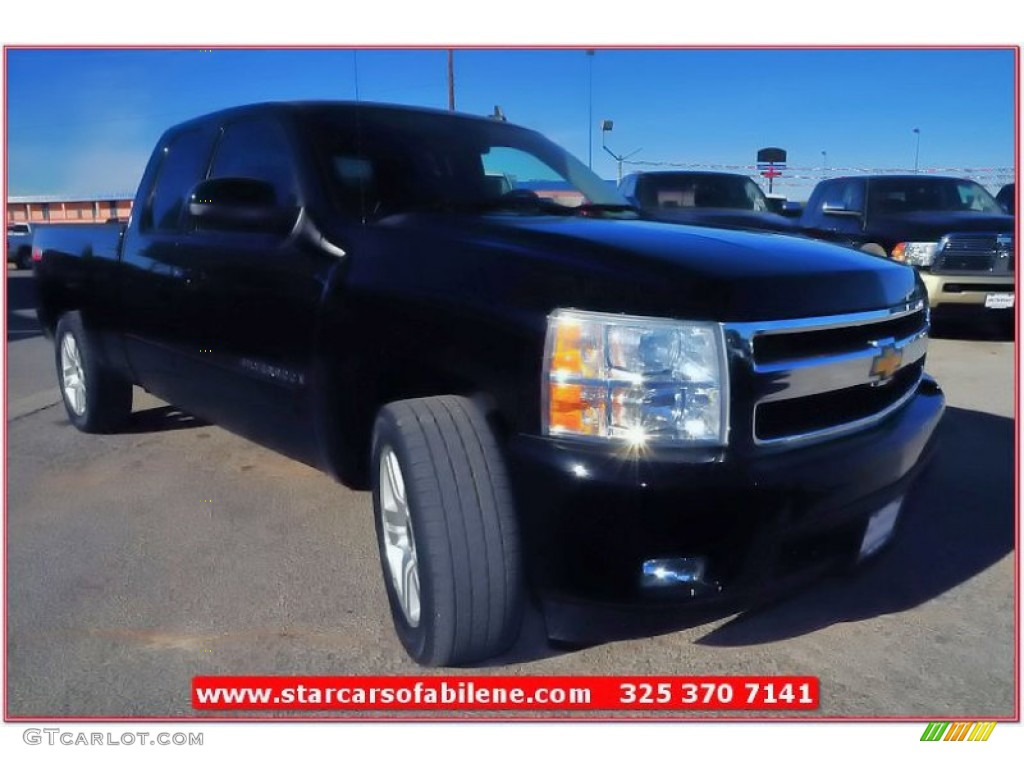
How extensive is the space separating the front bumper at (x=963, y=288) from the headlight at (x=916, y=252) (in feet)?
0.32

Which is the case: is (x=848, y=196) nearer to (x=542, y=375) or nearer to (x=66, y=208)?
(x=542, y=375)

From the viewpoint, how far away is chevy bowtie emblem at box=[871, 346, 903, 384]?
2098mm

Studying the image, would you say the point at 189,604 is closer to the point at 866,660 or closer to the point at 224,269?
the point at 224,269

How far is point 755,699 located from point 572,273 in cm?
111

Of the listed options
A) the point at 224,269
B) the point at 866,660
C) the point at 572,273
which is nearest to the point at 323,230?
the point at 224,269

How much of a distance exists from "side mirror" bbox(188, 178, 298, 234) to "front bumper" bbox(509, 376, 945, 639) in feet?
3.80

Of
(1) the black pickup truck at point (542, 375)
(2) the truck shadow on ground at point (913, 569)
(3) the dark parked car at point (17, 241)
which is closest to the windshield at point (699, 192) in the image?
(1) the black pickup truck at point (542, 375)

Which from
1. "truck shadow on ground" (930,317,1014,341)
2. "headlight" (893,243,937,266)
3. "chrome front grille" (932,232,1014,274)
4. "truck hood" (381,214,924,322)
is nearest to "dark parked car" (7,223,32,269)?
"truck hood" (381,214,924,322)

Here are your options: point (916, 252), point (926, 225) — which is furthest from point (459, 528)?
point (926, 225)

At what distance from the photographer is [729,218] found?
2.88 m

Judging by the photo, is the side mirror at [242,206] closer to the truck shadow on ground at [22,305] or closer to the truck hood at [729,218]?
the truck hood at [729,218]

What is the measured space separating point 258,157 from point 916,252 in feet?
11.8

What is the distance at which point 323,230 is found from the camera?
2.49 m
